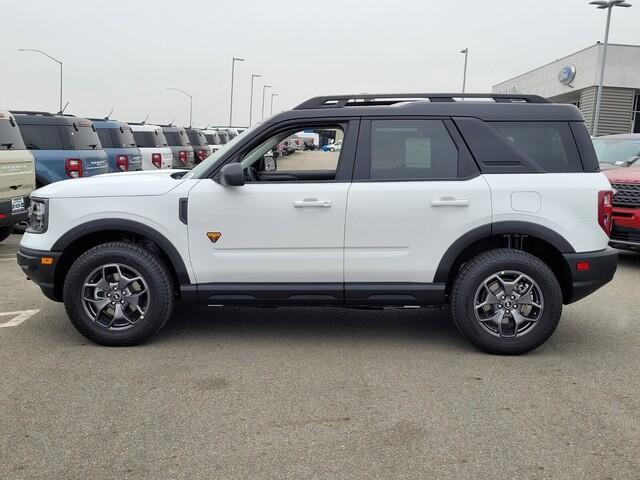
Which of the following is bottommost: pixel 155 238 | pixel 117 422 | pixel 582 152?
pixel 117 422

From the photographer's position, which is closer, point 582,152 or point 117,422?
point 117,422

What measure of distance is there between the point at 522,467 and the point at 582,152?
2.61m

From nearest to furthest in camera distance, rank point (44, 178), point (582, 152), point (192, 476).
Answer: point (192, 476)
point (582, 152)
point (44, 178)

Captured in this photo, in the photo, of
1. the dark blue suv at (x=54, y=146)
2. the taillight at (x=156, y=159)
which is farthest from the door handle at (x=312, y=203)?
the taillight at (x=156, y=159)

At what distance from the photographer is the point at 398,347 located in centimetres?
511

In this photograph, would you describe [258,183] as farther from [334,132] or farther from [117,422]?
[117,422]

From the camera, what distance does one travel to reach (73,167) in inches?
433

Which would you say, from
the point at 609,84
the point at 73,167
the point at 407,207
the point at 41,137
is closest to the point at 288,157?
the point at 407,207

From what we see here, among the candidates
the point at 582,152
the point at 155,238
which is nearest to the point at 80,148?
the point at 155,238

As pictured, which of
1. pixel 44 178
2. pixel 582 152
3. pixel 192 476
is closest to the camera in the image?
pixel 192 476

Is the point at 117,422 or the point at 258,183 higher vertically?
the point at 258,183

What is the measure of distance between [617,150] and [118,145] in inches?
380

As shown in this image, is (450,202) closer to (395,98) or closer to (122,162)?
(395,98)

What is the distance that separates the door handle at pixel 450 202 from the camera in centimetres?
481
